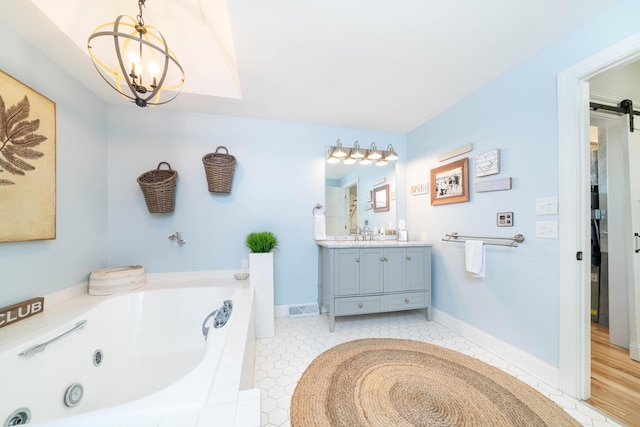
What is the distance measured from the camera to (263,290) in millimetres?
2209

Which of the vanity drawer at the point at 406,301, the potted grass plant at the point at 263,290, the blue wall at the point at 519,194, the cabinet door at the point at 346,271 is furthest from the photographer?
the vanity drawer at the point at 406,301

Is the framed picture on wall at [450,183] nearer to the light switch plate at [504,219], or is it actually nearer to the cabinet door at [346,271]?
the light switch plate at [504,219]

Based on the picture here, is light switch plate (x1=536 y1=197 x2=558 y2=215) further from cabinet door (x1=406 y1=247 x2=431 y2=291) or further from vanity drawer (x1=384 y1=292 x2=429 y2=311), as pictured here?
vanity drawer (x1=384 y1=292 x2=429 y2=311)

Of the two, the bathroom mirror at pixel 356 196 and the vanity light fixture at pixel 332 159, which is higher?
the vanity light fixture at pixel 332 159

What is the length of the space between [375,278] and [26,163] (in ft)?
8.84

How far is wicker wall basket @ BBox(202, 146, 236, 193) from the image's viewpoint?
7.71 feet

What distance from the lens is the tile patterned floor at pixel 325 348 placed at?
52.4 inches

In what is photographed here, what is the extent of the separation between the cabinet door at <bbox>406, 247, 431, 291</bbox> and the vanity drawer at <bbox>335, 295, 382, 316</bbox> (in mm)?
382

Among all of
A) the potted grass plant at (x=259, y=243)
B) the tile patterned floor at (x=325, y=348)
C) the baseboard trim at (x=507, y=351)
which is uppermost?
the potted grass plant at (x=259, y=243)

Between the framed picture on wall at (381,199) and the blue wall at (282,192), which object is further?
the framed picture on wall at (381,199)

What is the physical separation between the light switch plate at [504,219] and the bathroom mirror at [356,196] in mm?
1254

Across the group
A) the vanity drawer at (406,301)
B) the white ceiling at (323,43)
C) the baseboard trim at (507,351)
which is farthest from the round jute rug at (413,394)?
the white ceiling at (323,43)

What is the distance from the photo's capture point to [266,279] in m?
2.22

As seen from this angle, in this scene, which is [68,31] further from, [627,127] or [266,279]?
[627,127]
